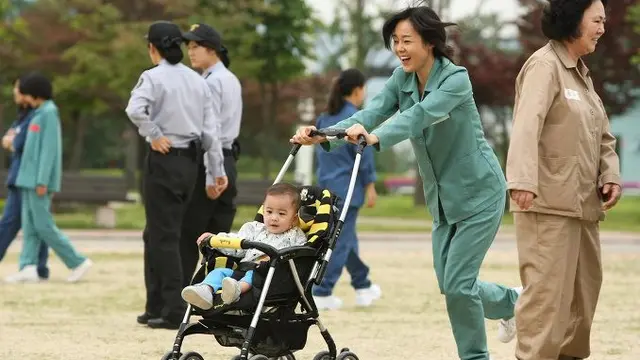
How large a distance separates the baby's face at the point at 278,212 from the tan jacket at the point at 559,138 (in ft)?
3.61

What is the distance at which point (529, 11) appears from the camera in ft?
119

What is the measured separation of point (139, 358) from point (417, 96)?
8.14 ft

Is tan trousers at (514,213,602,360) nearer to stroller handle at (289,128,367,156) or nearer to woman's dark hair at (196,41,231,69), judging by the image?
stroller handle at (289,128,367,156)

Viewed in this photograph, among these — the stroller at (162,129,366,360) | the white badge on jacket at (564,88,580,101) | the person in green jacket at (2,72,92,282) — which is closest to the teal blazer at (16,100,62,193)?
the person in green jacket at (2,72,92,282)

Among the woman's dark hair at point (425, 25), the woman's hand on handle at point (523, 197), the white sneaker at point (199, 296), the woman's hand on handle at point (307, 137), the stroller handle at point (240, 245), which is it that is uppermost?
the woman's dark hair at point (425, 25)

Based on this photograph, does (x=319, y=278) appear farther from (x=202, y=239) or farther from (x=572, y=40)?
(x=572, y=40)

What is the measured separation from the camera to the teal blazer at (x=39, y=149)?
13641 millimetres

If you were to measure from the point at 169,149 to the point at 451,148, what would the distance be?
3294 millimetres

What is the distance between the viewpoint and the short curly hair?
6703 millimetres

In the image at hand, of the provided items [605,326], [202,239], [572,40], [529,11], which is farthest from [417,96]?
[529,11]

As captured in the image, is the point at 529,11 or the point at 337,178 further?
the point at 529,11

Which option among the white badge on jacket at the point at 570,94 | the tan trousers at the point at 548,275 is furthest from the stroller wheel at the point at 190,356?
the white badge on jacket at the point at 570,94

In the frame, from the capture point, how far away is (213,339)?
955 centimetres

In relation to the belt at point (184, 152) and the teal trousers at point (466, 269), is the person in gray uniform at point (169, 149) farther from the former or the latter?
the teal trousers at point (466, 269)
